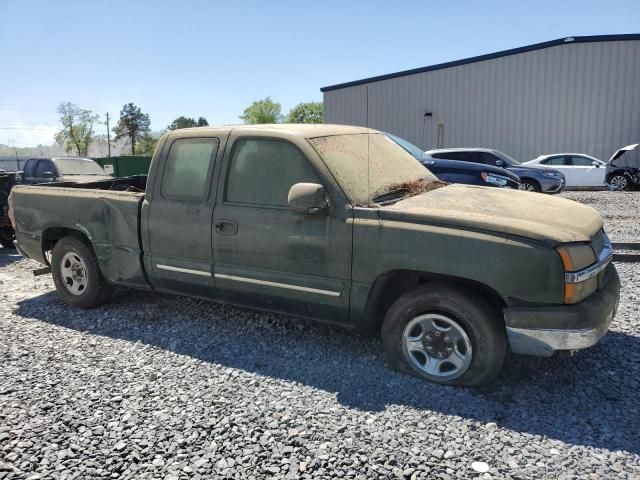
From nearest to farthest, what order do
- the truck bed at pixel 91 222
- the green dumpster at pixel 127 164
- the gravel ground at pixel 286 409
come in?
1. the gravel ground at pixel 286 409
2. the truck bed at pixel 91 222
3. the green dumpster at pixel 127 164

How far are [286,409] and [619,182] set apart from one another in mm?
18720

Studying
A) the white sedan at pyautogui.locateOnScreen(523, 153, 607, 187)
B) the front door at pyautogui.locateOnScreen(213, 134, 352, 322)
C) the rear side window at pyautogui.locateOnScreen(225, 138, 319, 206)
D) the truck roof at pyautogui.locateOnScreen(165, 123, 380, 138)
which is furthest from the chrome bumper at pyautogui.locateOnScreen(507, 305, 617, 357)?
the white sedan at pyautogui.locateOnScreen(523, 153, 607, 187)

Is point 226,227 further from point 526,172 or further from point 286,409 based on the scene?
point 526,172

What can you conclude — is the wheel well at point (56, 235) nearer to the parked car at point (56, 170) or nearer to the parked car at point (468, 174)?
the parked car at point (468, 174)

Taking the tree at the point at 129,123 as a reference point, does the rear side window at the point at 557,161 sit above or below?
below

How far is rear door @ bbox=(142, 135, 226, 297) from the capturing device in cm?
443

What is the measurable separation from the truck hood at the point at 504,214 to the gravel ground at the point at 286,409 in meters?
1.08

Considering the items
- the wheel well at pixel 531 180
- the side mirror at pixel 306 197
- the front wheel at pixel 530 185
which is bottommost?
the front wheel at pixel 530 185

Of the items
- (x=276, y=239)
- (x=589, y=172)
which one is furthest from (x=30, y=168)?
(x=589, y=172)

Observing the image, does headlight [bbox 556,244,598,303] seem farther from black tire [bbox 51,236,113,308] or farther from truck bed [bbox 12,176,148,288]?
black tire [bbox 51,236,113,308]

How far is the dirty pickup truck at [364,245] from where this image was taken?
10.8ft

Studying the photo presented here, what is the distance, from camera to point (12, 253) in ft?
30.1

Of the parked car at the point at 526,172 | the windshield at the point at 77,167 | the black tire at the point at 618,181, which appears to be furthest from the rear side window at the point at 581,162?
the windshield at the point at 77,167

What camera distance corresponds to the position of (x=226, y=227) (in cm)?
429
